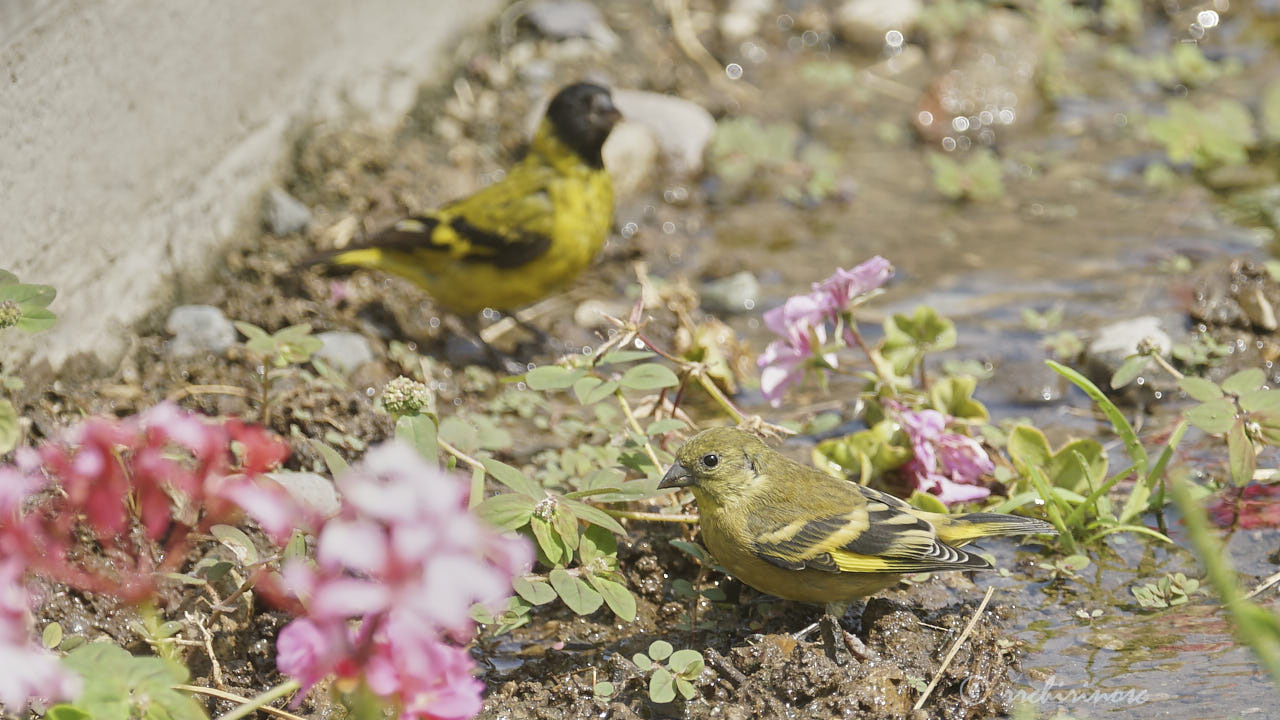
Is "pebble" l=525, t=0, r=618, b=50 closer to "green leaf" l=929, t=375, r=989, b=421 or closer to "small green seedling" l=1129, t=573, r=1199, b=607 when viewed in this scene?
"green leaf" l=929, t=375, r=989, b=421

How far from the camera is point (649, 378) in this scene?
340cm

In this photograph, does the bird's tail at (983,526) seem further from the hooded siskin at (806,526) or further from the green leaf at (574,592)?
the green leaf at (574,592)

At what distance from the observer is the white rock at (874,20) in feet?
26.6

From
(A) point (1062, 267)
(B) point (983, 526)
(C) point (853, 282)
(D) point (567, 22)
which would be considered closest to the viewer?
(B) point (983, 526)

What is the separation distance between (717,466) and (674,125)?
3.75m

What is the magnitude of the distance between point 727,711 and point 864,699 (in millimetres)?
325

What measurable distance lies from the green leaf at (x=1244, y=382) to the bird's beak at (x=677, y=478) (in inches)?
60.0

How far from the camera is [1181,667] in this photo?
304 centimetres

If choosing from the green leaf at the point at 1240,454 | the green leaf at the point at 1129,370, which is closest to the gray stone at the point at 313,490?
the green leaf at the point at 1129,370

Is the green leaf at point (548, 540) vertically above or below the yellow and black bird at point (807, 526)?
above

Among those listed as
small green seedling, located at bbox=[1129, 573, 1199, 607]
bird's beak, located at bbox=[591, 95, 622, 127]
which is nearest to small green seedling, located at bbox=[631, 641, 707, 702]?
small green seedling, located at bbox=[1129, 573, 1199, 607]

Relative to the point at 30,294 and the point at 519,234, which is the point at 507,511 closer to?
the point at 30,294

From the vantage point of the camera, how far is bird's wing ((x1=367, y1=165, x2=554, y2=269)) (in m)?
5.30

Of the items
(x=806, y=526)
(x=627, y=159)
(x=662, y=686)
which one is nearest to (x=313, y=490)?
(x=662, y=686)
